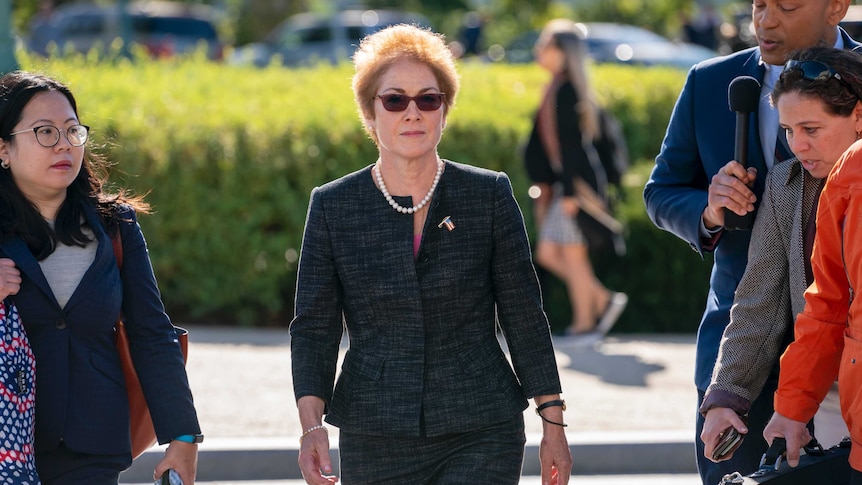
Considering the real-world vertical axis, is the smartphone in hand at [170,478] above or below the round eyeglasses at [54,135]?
below

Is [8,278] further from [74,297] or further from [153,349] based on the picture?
[153,349]

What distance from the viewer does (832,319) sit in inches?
130

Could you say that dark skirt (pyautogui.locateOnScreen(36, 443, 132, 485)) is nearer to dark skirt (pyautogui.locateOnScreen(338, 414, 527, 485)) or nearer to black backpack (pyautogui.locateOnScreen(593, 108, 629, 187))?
dark skirt (pyautogui.locateOnScreen(338, 414, 527, 485))

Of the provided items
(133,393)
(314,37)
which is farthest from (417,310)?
(314,37)

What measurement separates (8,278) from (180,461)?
657 millimetres

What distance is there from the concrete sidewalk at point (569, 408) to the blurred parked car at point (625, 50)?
15393 mm

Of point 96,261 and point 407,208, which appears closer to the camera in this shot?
point 96,261

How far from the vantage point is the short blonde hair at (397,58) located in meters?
3.87

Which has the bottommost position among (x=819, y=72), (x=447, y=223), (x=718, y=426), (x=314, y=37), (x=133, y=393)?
(x=718, y=426)

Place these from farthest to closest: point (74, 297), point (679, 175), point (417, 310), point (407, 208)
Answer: point (679, 175) < point (407, 208) < point (417, 310) < point (74, 297)

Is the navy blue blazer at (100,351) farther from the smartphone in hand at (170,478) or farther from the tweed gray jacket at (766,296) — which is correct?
the tweed gray jacket at (766,296)

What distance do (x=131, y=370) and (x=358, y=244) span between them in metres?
0.70

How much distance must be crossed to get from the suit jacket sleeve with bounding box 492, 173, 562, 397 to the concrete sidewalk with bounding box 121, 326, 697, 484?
327 centimetres

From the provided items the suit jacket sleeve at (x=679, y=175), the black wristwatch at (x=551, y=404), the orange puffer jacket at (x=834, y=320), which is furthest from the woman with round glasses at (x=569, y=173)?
the orange puffer jacket at (x=834, y=320)
